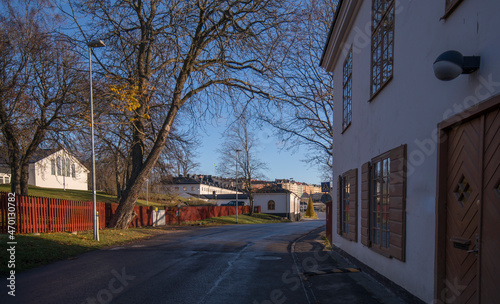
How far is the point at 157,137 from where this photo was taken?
18.5 m

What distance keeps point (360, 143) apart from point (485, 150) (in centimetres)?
505

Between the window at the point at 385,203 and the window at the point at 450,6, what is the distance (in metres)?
2.01

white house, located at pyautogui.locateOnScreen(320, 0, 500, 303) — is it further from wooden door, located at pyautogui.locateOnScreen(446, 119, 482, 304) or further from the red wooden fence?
the red wooden fence

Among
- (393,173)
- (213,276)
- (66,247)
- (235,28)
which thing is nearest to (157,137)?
(235,28)

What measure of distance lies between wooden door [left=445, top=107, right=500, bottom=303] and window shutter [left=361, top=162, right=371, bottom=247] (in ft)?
10.8

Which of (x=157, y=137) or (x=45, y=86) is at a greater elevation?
(x=45, y=86)

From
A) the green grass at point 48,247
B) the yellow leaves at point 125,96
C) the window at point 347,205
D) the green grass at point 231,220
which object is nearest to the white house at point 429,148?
the window at point 347,205

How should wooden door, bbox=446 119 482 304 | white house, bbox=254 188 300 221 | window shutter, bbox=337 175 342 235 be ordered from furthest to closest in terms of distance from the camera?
white house, bbox=254 188 300 221, window shutter, bbox=337 175 342 235, wooden door, bbox=446 119 482 304

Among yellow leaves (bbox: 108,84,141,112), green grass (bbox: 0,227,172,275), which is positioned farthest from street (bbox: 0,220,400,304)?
yellow leaves (bbox: 108,84,141,112)

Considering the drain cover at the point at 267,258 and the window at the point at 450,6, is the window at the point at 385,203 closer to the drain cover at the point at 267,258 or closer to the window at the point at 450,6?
the window at the point at 450,6

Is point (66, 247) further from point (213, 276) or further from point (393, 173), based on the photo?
point (393, 173)

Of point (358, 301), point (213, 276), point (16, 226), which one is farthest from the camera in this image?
point (16, 226)

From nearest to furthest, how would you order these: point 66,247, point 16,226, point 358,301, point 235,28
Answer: point 358,301, point 66,247, point 16,226, point 235,28

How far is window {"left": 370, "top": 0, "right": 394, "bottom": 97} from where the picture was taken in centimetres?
651
